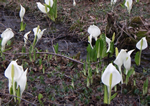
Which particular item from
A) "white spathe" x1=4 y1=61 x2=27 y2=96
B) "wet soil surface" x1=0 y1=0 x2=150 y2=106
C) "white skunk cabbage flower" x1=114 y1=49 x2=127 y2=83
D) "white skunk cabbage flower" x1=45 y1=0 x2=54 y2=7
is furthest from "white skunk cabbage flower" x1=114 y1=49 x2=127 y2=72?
"white skunk cabbage flower" x1=45 y1=0 x2=54 y2=7

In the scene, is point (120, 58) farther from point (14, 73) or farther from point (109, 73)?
point (14, 73)

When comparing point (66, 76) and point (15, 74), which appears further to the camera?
point (66, 76)

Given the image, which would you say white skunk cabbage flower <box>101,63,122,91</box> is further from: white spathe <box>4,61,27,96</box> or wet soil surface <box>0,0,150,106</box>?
white spathe <box>4,61,27,96</box>

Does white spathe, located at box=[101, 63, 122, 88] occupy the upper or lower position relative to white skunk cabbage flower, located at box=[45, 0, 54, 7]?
lower

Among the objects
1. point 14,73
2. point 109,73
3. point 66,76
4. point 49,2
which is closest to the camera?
point 109,73

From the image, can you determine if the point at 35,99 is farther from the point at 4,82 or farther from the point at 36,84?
the point at 4,82

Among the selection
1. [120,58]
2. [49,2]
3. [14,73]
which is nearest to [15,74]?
[14,73]

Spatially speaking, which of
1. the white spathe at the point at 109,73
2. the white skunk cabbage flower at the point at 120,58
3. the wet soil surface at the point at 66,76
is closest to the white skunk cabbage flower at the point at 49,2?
the wet soil surface at the point at 66,76

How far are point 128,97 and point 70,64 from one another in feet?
3.05

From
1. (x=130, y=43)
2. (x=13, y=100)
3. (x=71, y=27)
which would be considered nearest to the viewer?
(x=13, y=100)

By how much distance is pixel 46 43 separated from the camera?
138 inches

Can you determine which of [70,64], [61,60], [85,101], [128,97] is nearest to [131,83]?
[128,97]

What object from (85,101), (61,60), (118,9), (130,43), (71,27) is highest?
(118,9)

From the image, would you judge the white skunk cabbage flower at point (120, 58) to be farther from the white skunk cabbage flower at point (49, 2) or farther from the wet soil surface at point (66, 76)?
the white skunk cabbage flower at point (49, 2)
